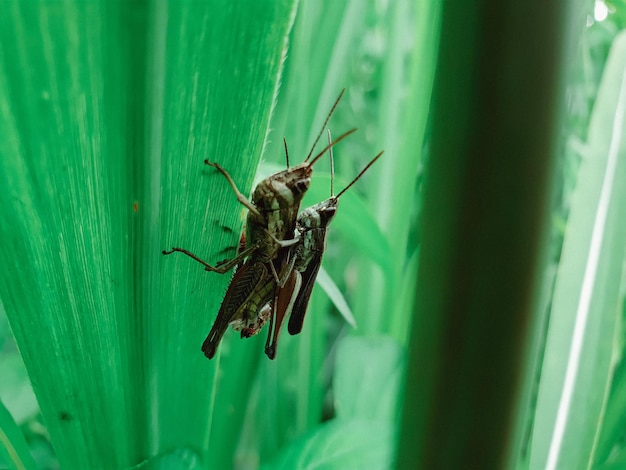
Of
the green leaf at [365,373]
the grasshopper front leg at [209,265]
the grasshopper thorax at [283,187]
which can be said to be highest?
the grasshopper thorax at [283,187]

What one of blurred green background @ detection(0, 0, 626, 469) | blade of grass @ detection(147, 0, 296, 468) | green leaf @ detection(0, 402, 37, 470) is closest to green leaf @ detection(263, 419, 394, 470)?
blurred green background @ detection(0, 0, 626, 469)

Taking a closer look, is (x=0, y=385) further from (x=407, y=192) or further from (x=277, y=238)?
(x=407, y=192)

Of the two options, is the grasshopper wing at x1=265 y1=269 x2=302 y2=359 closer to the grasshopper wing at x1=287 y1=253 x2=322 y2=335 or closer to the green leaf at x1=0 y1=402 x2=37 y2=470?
the grasshopper wing at x1=287 y1=253 x2=322 y2=335

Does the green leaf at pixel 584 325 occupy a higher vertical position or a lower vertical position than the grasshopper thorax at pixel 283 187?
lower

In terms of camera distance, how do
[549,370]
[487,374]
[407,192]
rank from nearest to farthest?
[487,374] → [549,370] → [407,192]

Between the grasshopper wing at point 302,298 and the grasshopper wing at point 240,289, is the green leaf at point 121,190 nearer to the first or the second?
the grasshopper wing at point 240,289

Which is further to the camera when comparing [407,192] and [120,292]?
[407,192]

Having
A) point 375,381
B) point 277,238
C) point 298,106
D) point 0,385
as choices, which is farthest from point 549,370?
point 0,385

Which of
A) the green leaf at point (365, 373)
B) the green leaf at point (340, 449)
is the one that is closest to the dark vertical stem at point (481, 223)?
the green leaf at point (340, 449)
